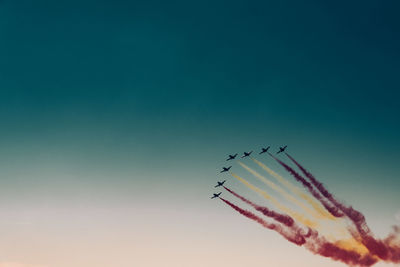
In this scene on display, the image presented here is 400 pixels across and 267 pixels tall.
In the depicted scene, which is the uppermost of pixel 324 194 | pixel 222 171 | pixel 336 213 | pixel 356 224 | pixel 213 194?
pixel 222 171

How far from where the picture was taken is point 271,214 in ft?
209

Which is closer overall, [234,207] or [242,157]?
[234,207]

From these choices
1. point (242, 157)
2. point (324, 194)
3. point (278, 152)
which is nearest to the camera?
point (324, 194)

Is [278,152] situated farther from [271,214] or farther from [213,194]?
[213,194]

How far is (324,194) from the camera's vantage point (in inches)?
2432

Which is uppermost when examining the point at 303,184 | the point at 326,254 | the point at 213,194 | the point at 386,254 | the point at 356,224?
the point at 213,194

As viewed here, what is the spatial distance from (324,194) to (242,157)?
25.5 m

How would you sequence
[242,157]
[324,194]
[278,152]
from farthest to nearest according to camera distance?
[242,157]
[278,152]
[324,194]

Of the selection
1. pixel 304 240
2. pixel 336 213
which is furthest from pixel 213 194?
pixel 336 213

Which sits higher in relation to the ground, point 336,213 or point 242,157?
point 242,157

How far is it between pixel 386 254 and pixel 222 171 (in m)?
53.7

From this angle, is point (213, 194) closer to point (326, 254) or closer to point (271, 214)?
point (271, 214)

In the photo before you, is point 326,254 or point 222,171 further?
point 222,171

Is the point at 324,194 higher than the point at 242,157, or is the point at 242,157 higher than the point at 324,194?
the point at 242,157
